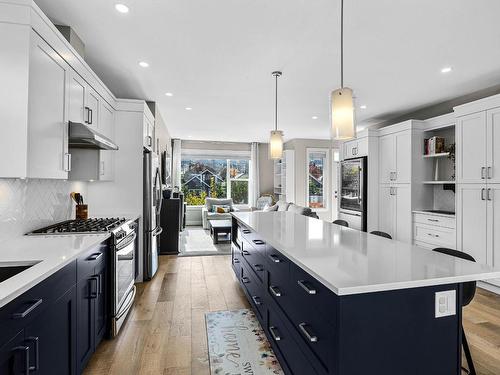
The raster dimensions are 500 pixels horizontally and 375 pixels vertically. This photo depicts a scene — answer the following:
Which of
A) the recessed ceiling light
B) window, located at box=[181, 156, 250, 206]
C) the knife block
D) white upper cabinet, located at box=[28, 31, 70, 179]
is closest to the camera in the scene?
white upper cabinet, located at box=[28, 31, 70, 179]

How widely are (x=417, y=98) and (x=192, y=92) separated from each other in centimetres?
342

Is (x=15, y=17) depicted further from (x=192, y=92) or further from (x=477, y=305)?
(x=477, y=305)

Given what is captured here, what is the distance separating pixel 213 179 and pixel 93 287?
7.35 metres

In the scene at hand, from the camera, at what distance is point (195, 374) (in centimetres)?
191

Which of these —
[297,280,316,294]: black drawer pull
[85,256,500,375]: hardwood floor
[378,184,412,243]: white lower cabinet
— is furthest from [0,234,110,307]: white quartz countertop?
[378,184,412,243]: white lower cabinet

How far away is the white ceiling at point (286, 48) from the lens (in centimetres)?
225

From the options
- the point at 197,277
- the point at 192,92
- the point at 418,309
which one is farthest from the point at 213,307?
A: the point at 192,92

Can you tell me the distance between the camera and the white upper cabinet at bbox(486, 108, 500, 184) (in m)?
3.37

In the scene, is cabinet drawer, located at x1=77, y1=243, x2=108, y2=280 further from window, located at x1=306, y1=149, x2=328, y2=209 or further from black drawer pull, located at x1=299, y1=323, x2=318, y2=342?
window, located at x1=306, y1=149, x2=328, y2=209

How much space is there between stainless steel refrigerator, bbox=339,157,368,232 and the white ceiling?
128 centimetres

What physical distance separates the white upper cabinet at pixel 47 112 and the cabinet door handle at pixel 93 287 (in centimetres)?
75

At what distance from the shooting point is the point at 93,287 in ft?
6.46

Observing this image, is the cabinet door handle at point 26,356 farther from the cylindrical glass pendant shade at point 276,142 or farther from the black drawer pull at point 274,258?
the cylindrical glass pendant shade at point 276,142

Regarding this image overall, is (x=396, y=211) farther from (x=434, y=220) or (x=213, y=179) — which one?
(x=213, y=179)
